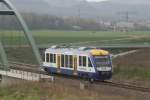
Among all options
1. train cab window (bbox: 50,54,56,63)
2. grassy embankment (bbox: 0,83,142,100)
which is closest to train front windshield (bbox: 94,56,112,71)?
grassy embankment (bbox: 0,83,142,100)

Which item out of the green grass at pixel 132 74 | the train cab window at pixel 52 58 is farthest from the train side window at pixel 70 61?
the green grass at pixel 132 74

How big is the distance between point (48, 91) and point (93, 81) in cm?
527

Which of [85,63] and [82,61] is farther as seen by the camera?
[82,61]

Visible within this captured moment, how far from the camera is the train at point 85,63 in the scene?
41.7 meters

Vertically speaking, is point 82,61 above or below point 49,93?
above

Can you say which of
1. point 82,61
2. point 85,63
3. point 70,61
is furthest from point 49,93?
point 70,61

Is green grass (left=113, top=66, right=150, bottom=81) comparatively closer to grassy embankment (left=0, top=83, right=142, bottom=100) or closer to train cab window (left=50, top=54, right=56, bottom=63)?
train cab window (left=50, top=54, right=56, bottom=63)

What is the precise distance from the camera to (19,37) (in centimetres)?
15788

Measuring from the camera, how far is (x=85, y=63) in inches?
1670

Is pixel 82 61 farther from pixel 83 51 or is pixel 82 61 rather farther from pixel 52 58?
pixel 52 58

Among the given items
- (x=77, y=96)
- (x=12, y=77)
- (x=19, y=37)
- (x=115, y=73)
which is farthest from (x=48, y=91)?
(x=19, y=37)

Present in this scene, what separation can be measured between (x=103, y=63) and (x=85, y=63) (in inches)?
55.8

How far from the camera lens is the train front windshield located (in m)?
41.9

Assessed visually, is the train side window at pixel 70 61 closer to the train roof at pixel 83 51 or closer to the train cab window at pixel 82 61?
the train roof at pixel 83 51
